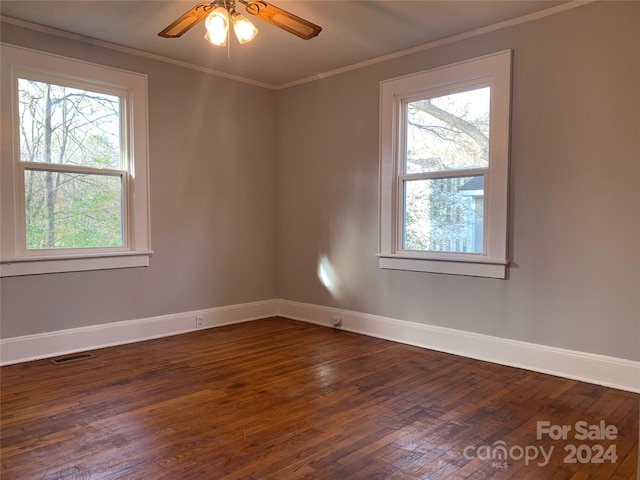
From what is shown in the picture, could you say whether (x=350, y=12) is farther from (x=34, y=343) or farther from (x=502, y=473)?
(x=34, y=343)

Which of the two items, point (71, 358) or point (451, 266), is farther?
point (451, 266)

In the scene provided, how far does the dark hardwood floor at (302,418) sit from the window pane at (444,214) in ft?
3.12

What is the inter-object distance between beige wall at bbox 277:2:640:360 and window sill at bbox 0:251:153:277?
2241mm

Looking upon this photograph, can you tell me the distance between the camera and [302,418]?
2543mm

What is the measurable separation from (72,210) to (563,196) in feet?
12.7

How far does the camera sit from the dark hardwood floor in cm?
205

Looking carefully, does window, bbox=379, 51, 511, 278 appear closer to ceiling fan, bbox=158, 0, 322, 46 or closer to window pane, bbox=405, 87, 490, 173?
window pane, bbox=405, 87, 490, 173

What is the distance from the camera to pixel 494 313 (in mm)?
3607

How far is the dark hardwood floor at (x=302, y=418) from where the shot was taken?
2.05 metres

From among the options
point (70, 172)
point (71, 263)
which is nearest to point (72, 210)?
point (70, 172)

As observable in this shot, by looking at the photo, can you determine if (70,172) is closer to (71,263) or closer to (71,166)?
(71,166)

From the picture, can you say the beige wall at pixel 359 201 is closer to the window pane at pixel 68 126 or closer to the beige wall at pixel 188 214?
the beige wall at pixel 188 214

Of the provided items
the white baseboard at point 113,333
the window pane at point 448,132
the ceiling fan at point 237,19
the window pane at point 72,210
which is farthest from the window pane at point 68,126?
the window pane at point 448,132

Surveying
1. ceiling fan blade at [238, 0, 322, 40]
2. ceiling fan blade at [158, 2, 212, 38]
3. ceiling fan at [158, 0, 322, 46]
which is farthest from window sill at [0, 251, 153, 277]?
ceiling fan blade at [238, 0, 322, 40]
